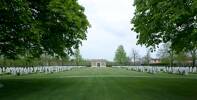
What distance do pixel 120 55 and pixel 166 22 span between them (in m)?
135

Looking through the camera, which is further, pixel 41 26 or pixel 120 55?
pixel 120 55

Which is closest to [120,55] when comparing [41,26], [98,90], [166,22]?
[41,26]

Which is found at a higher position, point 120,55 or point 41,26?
point 120,55

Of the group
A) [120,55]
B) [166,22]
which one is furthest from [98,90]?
[120,55]

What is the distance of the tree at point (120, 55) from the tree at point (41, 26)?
123 meters

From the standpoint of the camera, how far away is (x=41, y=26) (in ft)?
83.9

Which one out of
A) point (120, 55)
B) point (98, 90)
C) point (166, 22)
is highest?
point (120, 55)

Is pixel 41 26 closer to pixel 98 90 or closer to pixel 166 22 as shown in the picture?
pixel 98 90

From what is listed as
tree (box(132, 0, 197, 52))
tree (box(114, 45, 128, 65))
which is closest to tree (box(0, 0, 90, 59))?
tree (box(132, 0, 197, 52))

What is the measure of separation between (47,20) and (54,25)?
0.63 m

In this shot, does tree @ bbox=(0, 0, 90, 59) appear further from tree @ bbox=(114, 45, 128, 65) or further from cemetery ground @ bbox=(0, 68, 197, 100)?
tree @ bbox=(114, 45, 128, 65)

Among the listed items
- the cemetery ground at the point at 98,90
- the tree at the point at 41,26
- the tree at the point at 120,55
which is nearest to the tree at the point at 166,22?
the cemetery ground at the point at 98,90

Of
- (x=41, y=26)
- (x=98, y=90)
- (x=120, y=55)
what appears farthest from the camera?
(x=120, y=55)

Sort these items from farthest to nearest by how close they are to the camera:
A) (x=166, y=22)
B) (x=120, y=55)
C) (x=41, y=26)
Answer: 1. (x=120, y=55)
2. (x=41, y=26)
3. (x=166, y=22)
